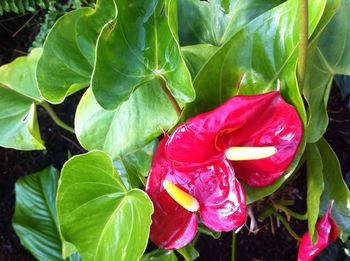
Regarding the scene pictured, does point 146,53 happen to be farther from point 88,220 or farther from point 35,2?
point 35,2

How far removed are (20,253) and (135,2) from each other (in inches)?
39.0

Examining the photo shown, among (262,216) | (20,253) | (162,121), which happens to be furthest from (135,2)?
(20,253)

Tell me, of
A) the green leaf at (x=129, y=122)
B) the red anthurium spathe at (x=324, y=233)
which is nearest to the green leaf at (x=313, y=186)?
the red anthurium spathe at (x=324, y=233)

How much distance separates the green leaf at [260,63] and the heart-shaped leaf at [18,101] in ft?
1.08

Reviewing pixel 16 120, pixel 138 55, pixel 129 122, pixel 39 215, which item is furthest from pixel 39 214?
pixel 138 55

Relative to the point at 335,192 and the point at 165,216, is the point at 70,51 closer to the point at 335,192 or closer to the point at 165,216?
the point at 165,216

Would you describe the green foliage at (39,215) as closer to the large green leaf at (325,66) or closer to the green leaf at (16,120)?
the green leaf at (16,120)

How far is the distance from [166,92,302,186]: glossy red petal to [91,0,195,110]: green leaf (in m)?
0.06

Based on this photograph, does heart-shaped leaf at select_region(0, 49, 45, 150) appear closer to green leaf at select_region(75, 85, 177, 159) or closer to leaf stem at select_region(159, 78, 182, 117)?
green leaf at select_region(75, 85, 177, 159)

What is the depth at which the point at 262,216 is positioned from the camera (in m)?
1.07

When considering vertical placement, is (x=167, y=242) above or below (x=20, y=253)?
above

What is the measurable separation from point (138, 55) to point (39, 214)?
27.8 inches

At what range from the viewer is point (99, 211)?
777 mm

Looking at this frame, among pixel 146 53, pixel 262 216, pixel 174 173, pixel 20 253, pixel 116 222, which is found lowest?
pixel 20 253
